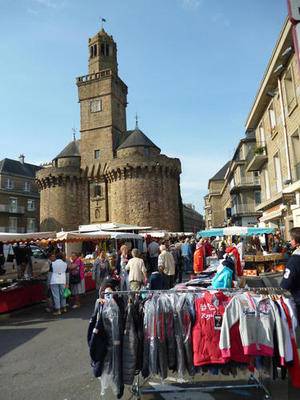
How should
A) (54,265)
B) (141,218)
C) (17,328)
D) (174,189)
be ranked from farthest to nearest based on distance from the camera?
1. (174,189)
2. (141,218)
3. (54,265)
4. (17,328)

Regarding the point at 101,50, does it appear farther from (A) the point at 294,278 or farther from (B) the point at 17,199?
(A) the point at 294,278

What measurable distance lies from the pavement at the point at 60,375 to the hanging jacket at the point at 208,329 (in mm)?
526

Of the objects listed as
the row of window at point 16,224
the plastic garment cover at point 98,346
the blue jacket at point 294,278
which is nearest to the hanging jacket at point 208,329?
the blue jacket at point 294,278

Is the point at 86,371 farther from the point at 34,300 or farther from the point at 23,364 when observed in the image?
the point at 34,300

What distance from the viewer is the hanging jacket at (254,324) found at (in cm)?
283

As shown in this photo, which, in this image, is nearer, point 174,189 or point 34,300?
point 34,300

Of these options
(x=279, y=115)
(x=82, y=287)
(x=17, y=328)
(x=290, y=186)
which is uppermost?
(x=279, y=115)

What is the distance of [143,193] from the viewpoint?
31.2 m

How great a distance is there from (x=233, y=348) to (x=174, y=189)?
101 ft

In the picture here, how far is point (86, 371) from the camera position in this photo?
3.91m

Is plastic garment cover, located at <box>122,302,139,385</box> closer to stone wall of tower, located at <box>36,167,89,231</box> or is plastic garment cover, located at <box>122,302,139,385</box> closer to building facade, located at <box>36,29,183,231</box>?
building facade, located at <box>36,29,183,231</box>

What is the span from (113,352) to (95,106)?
35.4m

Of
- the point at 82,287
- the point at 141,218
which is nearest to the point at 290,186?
→ the point at 82,287

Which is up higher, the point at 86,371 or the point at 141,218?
the point at 141,218
